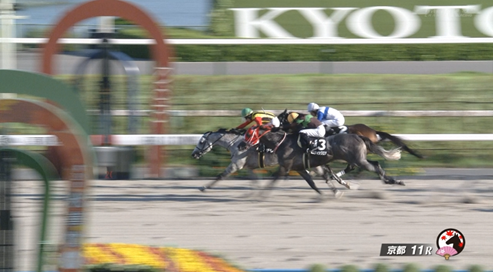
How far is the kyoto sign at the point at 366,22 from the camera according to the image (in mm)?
17062

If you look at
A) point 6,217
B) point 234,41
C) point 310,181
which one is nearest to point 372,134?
point 310,181

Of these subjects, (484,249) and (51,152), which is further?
(51,152)

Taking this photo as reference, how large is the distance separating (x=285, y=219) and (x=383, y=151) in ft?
6.50

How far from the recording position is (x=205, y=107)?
40.4 ft

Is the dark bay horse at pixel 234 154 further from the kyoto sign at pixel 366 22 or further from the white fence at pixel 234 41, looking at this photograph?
the kyoto sign at pixel 366 22

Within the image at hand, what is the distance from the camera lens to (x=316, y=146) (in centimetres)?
903

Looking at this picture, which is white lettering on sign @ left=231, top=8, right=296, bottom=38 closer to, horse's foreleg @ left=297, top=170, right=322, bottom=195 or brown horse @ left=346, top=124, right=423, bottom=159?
brown horse @ left=346, top=124, right=423, bottom=159

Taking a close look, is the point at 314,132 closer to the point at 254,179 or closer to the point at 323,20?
the point at 254,179

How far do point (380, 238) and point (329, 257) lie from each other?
0.91 metres

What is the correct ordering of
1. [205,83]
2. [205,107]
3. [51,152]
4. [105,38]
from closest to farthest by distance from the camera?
[51,152] → [105,38] → [205,107] → [205,83]

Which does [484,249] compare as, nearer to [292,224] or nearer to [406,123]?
[292,224]

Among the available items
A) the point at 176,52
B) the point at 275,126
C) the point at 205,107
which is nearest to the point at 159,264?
the point at 275,126
